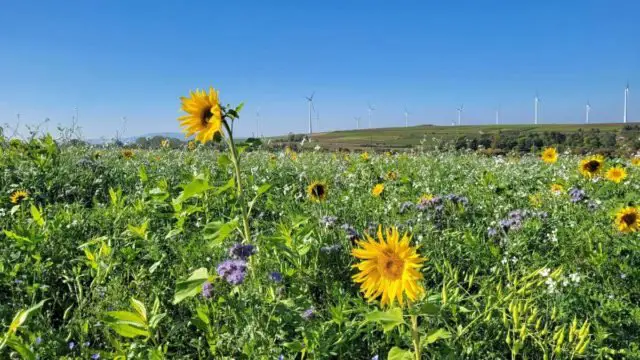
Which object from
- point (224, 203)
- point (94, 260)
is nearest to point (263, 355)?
point (94, 260)

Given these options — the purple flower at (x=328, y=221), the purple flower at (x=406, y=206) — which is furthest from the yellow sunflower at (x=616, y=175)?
the purple flower at (x=328, y=221)

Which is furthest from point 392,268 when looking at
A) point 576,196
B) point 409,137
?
point 409,137

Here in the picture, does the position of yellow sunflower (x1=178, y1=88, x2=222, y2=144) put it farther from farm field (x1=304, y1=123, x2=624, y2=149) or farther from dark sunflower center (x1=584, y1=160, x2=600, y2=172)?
farm field (x1=304, y1=123, x2=624, y2=149)

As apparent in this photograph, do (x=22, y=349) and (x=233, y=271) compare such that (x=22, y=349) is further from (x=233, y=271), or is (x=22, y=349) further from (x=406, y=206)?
(x=406, y=206)

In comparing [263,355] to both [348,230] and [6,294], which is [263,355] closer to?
[348,230]

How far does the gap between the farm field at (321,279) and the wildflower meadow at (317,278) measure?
0.01 meters

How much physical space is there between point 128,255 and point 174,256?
36cm

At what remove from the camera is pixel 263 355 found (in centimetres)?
160

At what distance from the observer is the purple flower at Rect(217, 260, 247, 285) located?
1.59 meters

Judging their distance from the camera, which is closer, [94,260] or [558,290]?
[558,290]

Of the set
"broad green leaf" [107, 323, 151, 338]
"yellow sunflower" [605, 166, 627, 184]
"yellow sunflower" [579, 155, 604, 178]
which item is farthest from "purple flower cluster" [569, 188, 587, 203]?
"broad green leaf" [107, 323, 151, 338]

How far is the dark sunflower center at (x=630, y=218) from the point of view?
9.15ft

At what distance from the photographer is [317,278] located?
237cm

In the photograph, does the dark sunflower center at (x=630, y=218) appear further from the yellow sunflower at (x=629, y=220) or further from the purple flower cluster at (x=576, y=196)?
the purple flower cluster at (x=576, y=196)
